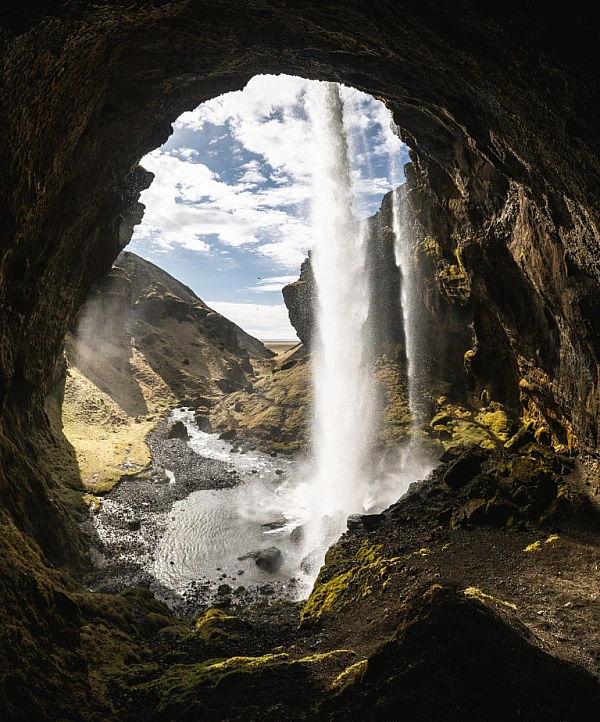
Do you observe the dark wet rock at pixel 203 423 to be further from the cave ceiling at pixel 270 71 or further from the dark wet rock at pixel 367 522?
the dark wet rock at pixel 367 522

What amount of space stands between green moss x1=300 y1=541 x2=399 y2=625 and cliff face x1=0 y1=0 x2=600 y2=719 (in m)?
8.06

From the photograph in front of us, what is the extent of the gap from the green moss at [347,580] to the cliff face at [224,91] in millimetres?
8057

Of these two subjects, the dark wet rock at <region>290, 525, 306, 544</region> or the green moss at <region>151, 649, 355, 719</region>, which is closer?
the green moss at <region>151, 649, 355, 719</region>

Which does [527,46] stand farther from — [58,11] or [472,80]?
[58,11]

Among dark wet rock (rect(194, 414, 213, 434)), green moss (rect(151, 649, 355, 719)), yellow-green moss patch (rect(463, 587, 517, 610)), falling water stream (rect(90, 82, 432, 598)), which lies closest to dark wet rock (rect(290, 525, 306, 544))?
falling water stream (rect(90, 82, 432, 598))

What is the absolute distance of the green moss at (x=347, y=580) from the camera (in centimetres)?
1472

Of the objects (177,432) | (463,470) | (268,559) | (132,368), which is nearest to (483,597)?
(463,470)

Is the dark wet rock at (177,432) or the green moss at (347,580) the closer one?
the green moss at (347,580)

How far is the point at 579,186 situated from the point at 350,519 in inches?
705

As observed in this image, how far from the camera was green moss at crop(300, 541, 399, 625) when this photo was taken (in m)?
14.7

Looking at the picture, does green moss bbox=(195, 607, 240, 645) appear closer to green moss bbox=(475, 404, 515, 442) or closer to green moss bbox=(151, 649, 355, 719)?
green moss bbox=(151, 649, 355, 719)

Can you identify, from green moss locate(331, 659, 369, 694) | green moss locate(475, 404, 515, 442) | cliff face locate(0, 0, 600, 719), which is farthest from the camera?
green moss locate(475, 404, 515, 442)

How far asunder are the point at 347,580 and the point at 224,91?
24.7 metres

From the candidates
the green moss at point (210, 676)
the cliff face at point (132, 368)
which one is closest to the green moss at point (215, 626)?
the green moss at point (210, 676)
